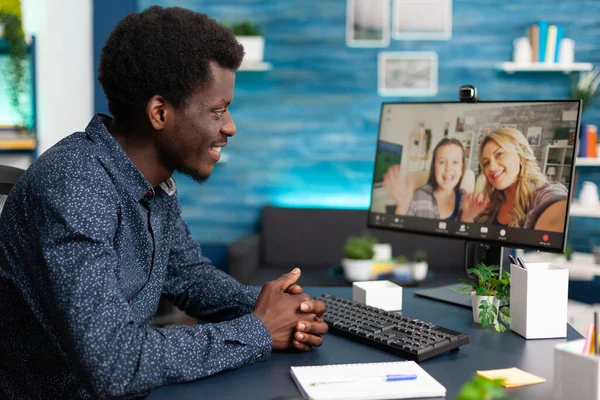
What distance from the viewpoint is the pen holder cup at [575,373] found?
89 cm

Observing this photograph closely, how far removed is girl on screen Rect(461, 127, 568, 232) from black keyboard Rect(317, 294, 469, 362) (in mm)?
402

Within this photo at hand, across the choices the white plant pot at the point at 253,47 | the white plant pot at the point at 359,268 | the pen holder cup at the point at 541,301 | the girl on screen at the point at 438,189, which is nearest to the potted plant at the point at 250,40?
the white plant pot at the point at 253,47

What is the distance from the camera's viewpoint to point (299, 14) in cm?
423

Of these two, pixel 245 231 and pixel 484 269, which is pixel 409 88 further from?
pixel 484 269

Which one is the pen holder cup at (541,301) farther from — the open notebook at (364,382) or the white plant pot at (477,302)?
the open notebook at (364,382)

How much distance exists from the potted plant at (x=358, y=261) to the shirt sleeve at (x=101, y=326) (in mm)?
2209

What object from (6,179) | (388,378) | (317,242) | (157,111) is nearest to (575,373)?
(388,378)

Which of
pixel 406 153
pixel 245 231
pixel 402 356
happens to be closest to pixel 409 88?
pixel 245 231

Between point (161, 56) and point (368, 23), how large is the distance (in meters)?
3.09

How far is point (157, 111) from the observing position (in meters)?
1.32

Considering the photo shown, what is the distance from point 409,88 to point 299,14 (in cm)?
86


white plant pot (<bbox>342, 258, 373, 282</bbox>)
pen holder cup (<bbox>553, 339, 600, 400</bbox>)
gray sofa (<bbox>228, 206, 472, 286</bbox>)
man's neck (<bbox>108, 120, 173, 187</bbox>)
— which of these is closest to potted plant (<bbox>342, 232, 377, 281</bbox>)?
white plant pot (<bbox>342, 258, 373, 282</bbox>)

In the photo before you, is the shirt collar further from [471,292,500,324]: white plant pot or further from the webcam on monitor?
the webcam on monitor

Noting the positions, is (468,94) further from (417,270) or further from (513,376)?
(417,270)
